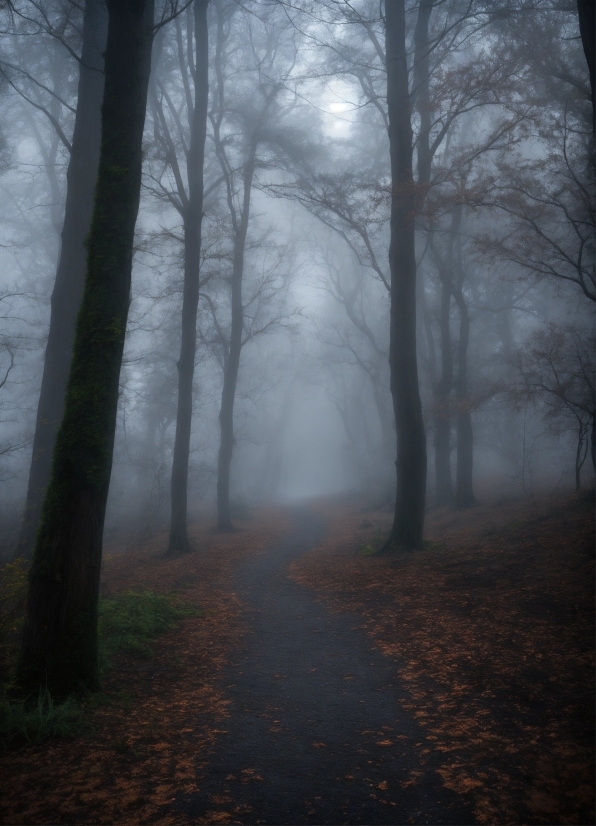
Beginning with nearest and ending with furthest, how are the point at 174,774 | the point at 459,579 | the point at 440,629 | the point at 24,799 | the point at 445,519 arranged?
the point at 24,799 < the point at 174,774 < the point at 440,629 < the point at 459,579 < the point at 445,519

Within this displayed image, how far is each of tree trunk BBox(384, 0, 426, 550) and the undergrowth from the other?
490 cm

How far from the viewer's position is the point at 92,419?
4.69m

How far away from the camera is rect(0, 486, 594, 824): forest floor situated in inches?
113

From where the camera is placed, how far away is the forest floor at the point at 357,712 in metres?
2.86

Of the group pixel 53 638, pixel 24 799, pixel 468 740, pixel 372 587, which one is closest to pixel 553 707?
pixel 468 740

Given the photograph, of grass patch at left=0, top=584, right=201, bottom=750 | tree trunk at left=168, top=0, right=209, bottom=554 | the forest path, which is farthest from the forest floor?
tree trunk at left=168, top=0, right=209, bottom=554

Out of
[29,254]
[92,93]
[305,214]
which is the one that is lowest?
[92,93]

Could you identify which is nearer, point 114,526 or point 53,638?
point 53,638

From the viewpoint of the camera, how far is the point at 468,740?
11.2ft

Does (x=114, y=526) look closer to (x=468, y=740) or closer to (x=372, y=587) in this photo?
(x=372, y=587)

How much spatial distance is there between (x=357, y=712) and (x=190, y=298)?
11.6 meters

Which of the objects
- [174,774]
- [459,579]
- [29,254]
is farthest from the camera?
[29,254]

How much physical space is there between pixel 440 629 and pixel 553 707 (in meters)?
2.05

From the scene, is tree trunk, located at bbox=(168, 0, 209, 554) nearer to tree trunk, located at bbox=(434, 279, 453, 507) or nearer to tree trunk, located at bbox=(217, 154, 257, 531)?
tree trunk, located at bbox=(217, 154, 257, 531)
